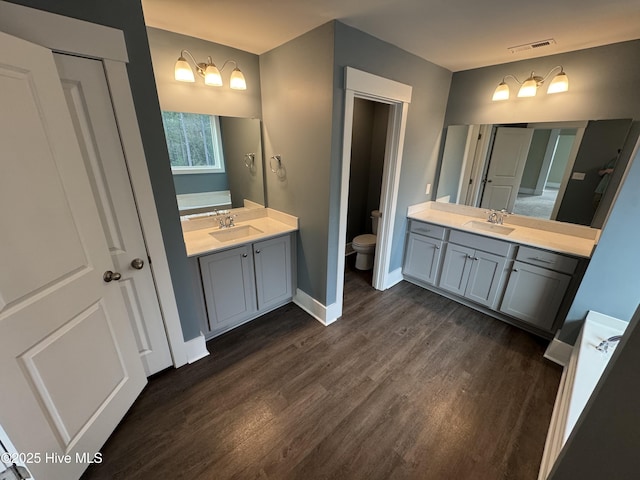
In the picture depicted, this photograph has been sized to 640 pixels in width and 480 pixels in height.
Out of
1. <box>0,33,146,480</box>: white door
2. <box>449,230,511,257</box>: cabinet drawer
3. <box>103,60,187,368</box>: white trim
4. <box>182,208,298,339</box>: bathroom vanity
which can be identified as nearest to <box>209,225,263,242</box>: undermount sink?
<box>182,208,298,339</box>: bathroom vanity

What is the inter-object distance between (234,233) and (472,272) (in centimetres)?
239

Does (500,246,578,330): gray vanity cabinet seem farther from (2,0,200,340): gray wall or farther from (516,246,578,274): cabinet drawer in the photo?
(2,0,200,340): gray wall

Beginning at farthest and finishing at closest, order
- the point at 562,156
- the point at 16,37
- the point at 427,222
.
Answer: the point at 427,222, the point at 562,156, the point at 16,37

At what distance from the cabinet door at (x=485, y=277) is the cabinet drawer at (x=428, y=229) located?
39 cm

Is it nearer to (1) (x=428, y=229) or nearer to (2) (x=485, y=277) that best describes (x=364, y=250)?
(1) (x=428, y=229)

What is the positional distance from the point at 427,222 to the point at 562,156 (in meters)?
1.27

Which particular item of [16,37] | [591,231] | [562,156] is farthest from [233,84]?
[591,231]

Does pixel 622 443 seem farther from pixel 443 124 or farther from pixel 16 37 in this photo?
pixel 443 124

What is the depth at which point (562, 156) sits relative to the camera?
91.0 inches

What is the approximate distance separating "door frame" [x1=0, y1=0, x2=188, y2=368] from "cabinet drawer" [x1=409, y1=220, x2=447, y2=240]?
2.46m

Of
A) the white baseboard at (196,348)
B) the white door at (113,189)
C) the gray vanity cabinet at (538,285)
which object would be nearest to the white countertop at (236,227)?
the white door at (113,189)

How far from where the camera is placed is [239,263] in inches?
83.8

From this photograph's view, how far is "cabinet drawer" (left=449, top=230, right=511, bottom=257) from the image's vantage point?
7.57ft

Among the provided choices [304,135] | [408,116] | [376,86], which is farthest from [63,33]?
[408,116]
